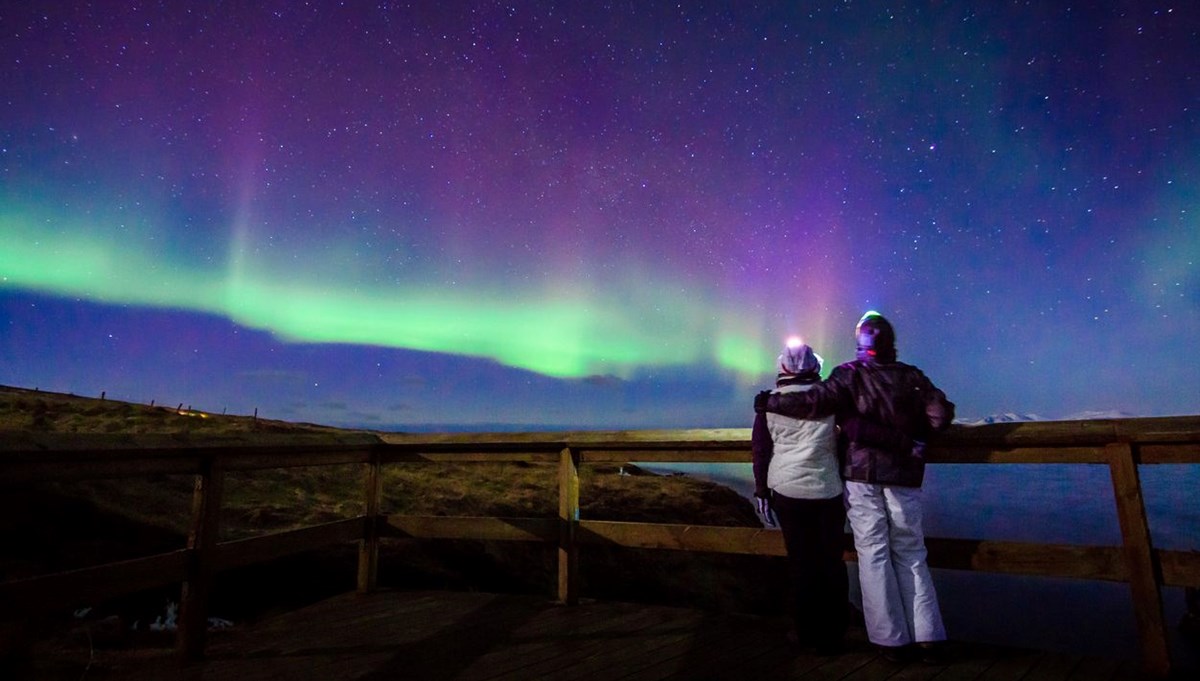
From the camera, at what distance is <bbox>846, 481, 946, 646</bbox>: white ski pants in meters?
3.32

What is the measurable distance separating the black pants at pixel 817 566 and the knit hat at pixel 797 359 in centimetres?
76

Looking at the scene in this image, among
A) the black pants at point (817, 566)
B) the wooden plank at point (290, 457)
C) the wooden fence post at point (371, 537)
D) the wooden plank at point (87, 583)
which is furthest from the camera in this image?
the wooden fence post at point (371, 537)

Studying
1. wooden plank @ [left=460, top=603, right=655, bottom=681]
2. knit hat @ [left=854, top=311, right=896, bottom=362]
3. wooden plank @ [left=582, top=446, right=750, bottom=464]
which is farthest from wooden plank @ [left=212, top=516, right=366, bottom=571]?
knit hat @ [left=854, top=311, right=896, bottom=362]

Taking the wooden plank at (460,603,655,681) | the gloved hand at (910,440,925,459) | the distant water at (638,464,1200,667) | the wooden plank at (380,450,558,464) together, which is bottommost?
the distant water at (638,464,1200,667)

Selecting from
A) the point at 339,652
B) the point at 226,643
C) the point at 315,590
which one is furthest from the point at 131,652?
the point at 315,590

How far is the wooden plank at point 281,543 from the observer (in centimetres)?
382

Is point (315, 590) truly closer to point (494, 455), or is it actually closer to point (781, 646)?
point (494, 455)

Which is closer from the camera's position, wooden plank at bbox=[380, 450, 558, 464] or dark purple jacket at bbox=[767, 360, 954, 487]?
dark purple jacket at bbox=[767, 360, 954, 487]

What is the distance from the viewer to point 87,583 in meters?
3.00

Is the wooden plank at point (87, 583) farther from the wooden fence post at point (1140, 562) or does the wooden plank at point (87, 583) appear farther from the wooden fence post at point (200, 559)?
the wooden fence post at point (1140, 562)

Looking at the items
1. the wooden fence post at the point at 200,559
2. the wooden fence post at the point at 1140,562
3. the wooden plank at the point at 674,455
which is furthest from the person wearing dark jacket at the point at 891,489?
the wooden fence post at the point at 200,559

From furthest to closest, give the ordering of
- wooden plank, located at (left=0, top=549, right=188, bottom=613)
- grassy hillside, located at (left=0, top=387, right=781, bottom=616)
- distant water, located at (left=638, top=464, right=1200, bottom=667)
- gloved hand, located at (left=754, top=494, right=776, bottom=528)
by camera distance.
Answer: distant water, located at (left=638, top=464, right=1200, bottom=667), grassy hillside, located at (left=0, top=387, right=781, bottom=616), gloved hand, located at (left=754, top=494, right=776, bottom=528), wooden plank, located at (left=0, top=549, right=188, bottom=613)

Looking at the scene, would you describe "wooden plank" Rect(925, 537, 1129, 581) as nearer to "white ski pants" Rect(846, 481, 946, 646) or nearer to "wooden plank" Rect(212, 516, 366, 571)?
"white ski pants" Rect(846, 481, 946, 646)

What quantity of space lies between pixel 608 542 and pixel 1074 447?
2929 mm
